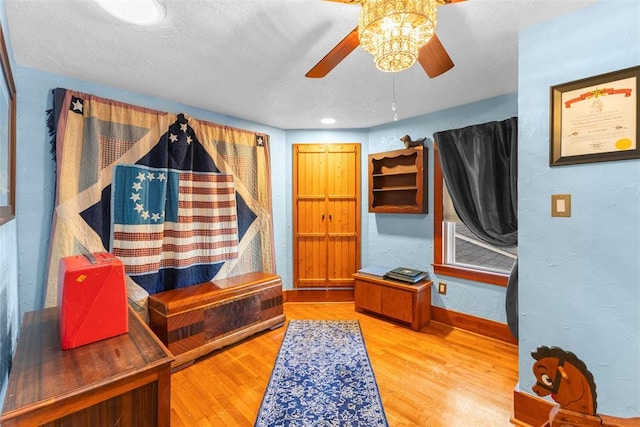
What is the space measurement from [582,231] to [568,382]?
41.2 inches

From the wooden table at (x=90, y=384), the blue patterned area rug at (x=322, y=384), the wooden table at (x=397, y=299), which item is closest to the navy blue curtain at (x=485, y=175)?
the wooden table at (x=397, y=299)

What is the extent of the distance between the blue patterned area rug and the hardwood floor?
75mm

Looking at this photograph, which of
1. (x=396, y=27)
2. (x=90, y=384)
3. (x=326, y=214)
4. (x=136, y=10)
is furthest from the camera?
(x=326, y=214)

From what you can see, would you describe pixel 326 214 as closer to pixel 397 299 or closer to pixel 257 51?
pixel 397 299

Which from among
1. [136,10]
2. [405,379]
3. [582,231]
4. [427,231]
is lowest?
[405,379]

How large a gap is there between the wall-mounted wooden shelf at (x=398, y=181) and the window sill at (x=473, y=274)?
65 centimetres

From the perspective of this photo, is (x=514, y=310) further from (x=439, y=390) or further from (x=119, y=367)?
(x=119, y=367)

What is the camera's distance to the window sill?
256 centimetres

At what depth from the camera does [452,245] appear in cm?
299

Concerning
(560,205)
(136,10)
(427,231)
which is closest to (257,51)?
(136,10)

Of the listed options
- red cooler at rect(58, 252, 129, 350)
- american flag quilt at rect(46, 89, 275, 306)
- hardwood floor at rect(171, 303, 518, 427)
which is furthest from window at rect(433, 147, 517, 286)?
red cooler at rect(58, 252, 129, 350)

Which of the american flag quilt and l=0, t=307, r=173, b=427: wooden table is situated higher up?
the american flag quilt

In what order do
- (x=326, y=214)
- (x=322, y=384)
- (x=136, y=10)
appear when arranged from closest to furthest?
(x=136, y=10) < (x=322, y=384) < (x=326, y=214)

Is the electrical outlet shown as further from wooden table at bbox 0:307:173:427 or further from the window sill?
wooden table at bbox 0:307:173:427
